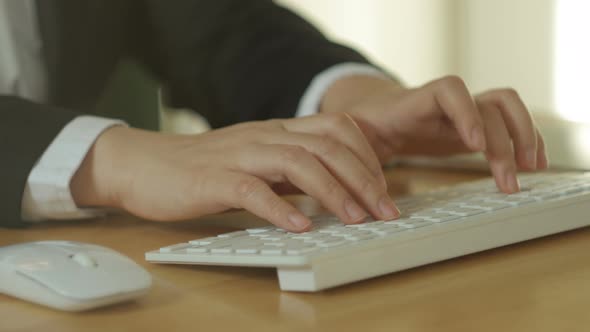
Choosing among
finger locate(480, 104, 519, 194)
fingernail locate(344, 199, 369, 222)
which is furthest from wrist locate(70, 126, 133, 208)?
finger locate(480, 104, 519, 194)

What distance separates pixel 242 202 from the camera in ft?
1.97

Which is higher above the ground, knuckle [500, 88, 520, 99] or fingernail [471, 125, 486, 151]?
knuckle [500, 88, 520, 99]

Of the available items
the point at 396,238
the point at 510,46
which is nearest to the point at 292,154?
the point at 396,238

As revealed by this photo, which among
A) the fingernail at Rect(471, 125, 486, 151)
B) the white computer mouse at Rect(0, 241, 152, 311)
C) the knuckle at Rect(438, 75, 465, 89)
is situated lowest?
the white computer mouse at Rect(0, 241, 152, 311)

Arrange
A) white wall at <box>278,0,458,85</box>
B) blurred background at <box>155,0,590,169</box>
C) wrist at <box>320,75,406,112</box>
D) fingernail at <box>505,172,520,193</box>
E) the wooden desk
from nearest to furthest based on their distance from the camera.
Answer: the wooden desk < fingernail at <box>505,172,520,193</box> < wrist at <box>320,75,406,112</box> < blurred background at <box>155,0,590,169</box> < white wall at <box>278,0,458,85</box>

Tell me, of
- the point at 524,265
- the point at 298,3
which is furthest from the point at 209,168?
the point at 298,3

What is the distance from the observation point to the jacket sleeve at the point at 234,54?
1.12 meters

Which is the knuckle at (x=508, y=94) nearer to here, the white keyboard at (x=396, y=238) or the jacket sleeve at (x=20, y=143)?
the white keyboard at (x=396, y=238)

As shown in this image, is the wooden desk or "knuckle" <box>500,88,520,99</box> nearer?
the wooden desk

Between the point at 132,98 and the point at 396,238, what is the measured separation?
40.2 inches

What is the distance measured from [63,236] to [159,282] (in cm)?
22

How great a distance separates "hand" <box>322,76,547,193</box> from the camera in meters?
0.70

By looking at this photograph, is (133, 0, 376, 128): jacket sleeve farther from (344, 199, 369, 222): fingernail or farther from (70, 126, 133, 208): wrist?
(344, 199, 369, 222): fingernail

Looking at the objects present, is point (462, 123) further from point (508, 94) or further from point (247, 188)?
point (247, 188)
